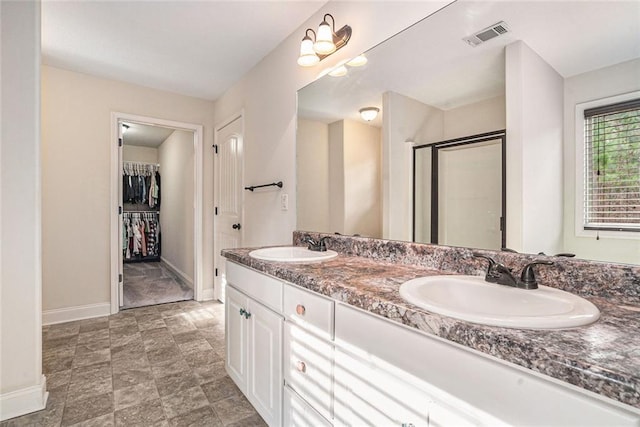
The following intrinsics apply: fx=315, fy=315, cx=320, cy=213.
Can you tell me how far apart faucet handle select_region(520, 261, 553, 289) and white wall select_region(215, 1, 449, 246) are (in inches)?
46.4

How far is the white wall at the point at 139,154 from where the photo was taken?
6.21 m

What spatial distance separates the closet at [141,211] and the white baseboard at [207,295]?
2.99 m

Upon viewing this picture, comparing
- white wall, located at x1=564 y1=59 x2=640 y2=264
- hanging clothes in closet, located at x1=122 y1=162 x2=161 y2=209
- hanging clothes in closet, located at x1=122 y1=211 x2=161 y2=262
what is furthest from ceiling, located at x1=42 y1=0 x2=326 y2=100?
hanging clothes in closet, located at x1=122 y1=211 x2=161 y2=262

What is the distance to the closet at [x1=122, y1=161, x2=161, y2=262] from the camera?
597 cm

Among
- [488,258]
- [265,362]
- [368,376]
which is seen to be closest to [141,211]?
[265,362]

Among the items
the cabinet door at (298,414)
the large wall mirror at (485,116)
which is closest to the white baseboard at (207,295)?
the large wall mirror at (485,116)

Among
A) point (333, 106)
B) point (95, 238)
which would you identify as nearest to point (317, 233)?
point (333, 106)

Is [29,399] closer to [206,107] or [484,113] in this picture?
[484,113]

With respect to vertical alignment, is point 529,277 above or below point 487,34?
below

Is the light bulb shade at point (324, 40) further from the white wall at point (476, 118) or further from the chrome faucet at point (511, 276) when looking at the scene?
the chrome faucet at point (511, 276)

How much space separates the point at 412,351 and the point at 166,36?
9.18 ft

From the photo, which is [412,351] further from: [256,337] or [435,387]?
[256,337]

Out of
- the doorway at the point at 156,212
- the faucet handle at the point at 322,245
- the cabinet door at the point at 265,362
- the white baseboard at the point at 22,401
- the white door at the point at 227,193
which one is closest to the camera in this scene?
the cabinet door at the point at 265,362

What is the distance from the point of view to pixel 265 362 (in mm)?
1493
